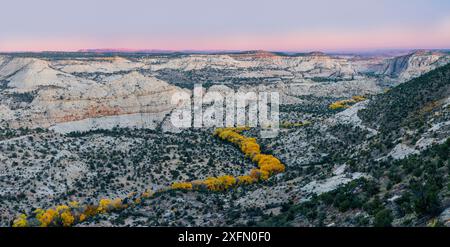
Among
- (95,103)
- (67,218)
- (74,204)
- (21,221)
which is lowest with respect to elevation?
(74,204)

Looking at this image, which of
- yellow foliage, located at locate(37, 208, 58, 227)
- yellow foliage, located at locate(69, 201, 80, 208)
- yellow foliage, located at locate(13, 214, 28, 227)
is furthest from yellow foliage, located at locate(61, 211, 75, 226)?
yellow foliage, located at locate(13, 214, 28, 227)

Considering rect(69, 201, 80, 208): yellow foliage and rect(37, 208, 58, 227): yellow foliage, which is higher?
rect(37, 208, 58, 227): yellow foliage

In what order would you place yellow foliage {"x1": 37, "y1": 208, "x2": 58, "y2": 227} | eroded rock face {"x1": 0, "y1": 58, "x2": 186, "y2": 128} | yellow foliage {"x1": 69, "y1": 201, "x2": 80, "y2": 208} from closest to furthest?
yellow foliage {"x1": 37, "y1": 208, "x2": 58, "y2": 227} < yellow foliage {"x1": 69, "y1": 201, "x2": 80, "y2": 208} < eroded rock face {"x1": 0, "y1": 58, "x2": 186, "y2": 128}

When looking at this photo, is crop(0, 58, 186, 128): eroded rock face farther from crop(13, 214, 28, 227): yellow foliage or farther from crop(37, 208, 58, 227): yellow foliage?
crop(37, 208, 58, 227): yellow foliage

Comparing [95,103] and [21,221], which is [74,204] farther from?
[95,103]

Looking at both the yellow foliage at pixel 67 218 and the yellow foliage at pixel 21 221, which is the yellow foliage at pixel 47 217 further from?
the yellow foliage at pixel 21 221

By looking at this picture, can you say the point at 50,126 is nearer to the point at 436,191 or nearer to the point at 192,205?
the point at 192,205

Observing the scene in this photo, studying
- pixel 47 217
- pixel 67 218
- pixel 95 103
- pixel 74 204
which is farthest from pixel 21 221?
pixel 95 103

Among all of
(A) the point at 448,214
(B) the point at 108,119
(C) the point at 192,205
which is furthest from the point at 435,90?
(B) the point at 108,119

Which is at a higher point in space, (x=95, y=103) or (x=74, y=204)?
(x=95, y=103)
